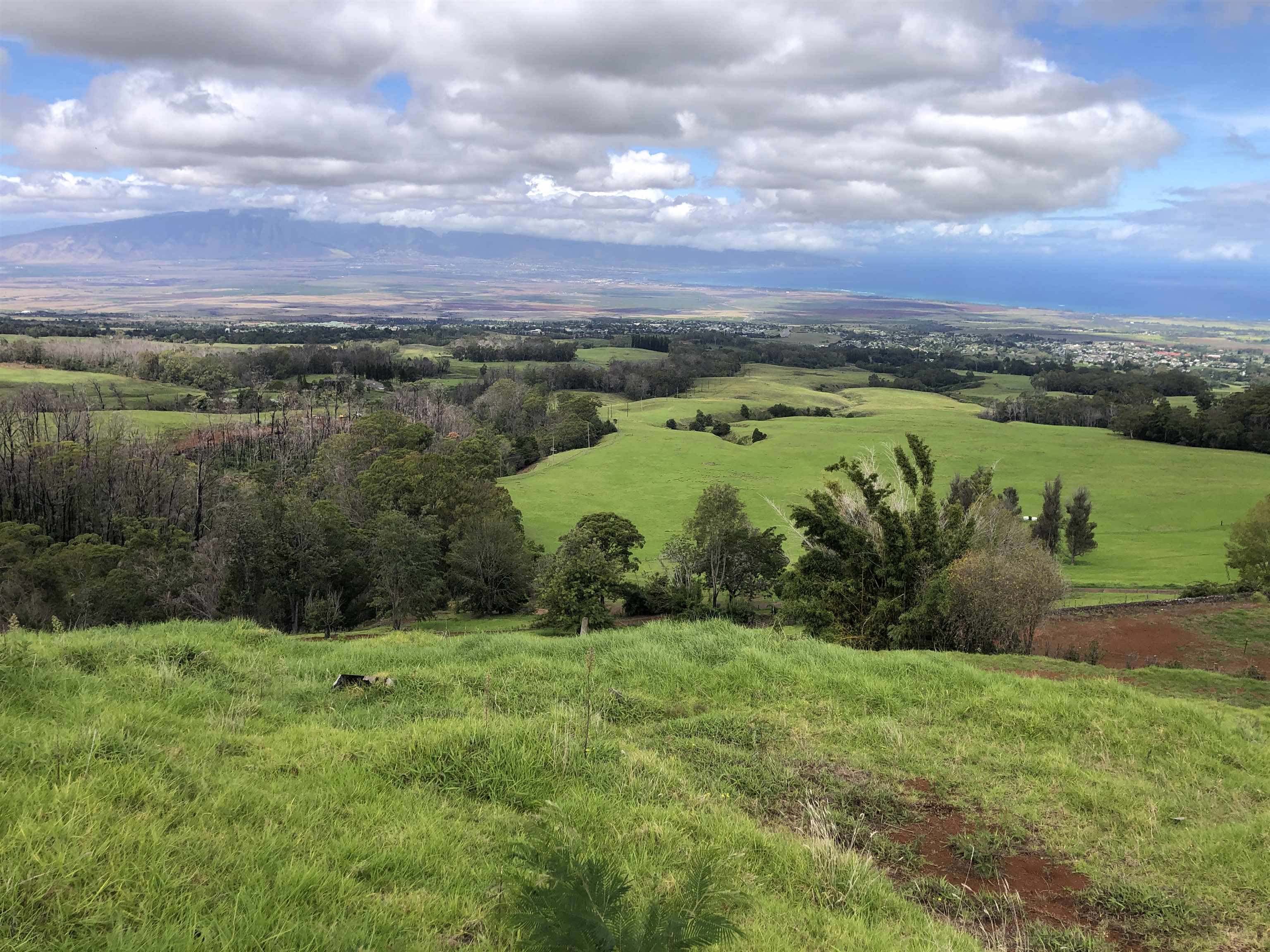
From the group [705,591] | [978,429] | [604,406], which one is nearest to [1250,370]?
[978,429]

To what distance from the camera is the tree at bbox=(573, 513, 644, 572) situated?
42.6m

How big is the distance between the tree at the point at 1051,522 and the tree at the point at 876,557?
39.7m

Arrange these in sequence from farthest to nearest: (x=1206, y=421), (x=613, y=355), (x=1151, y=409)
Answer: (x=613, y=355)
(x=1151, y=409)
(x=1206, y=421)

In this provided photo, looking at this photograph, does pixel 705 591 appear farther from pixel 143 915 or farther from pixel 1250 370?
pixel 1250 370

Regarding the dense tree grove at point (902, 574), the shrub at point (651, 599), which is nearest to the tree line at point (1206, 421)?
the shrub at point (651, 599)

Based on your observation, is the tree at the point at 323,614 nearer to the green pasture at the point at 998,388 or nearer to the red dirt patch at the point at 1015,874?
the red dirt patch at the point at 1015,874

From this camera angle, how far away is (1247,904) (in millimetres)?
5516

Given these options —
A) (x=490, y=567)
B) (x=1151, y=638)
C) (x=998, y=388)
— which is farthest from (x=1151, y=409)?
(x=490, y=567)

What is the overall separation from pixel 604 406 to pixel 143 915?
125m

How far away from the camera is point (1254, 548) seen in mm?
34906

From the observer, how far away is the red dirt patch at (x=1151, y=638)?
22672 millimetres

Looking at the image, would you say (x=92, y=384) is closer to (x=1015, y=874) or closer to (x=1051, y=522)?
(x=1051, y=522)

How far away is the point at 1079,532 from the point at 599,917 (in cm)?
6288

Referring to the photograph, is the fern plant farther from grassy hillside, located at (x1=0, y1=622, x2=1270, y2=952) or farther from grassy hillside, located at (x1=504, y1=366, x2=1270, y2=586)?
grassy hillside, located at (x1=504, y1=366, x2=1270, y2=586)
